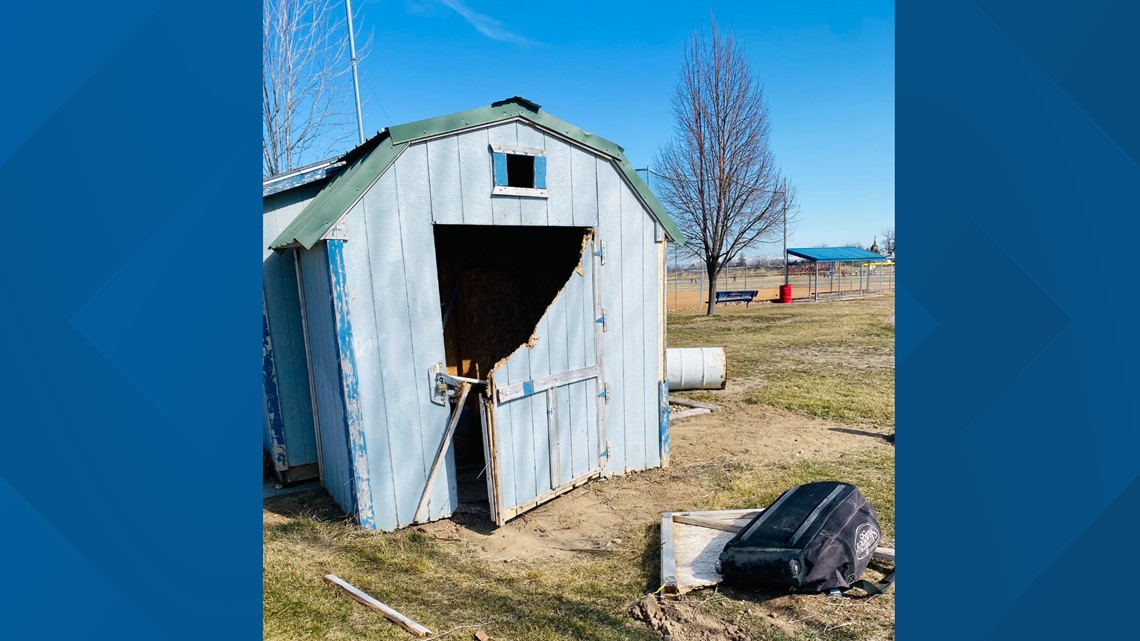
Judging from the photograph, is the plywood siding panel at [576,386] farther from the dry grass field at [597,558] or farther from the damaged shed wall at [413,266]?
the damaged shed wall at [413,266]

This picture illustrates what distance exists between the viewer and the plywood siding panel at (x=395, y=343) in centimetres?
484

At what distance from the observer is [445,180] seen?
16.6ft

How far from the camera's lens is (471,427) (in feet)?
24.7

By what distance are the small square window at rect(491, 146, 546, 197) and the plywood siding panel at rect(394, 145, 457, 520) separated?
0.67 meters

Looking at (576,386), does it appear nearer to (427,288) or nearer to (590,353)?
(590,353)

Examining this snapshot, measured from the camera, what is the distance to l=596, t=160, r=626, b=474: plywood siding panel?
611 cm

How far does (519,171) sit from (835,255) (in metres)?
31.2

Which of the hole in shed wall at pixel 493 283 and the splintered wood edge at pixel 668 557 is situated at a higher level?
the hole in shed wall at pixel 493 283

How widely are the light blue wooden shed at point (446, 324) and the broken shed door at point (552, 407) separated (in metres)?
0.02

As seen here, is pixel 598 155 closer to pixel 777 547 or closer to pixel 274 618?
pixel 777 547

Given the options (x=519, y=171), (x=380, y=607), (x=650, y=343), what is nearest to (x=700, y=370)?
(x=650, y=343)

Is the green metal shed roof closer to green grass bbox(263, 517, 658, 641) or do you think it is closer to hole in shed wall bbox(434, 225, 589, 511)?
hole in shed wall bbox(434, 225, 589, 511)

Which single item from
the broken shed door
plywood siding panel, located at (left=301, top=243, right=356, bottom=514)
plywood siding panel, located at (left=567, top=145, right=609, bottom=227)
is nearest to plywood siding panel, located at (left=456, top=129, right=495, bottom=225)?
plywood siding panel, located at (left=567, top=145, right=609, bottom=227)

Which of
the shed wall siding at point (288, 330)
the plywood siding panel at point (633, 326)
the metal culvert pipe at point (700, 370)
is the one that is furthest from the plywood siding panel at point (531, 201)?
the metal culvert pipe at point (700, 370)
